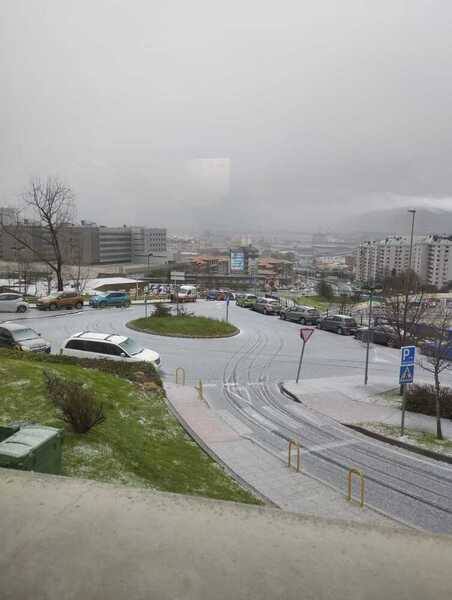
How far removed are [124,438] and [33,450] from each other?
2962 mm

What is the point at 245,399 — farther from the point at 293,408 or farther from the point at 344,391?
the point at 344,391

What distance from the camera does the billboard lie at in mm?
110000

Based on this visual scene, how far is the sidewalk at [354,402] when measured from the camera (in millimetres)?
10938

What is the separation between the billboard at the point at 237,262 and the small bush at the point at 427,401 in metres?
97.9

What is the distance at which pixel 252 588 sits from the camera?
8.21ft

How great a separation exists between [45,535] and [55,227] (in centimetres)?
3310

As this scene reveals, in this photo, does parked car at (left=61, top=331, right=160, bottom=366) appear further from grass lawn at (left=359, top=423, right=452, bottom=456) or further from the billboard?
the billboard

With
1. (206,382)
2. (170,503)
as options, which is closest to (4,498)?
(170,503)

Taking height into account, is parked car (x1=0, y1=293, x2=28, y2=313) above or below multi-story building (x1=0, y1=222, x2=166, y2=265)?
below

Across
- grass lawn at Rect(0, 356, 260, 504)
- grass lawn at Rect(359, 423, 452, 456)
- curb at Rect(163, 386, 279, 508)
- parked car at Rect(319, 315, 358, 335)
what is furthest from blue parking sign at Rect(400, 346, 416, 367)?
parked car at Rect(319, 315, 358, 335)

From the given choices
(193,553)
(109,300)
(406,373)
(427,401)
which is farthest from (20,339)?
(109,300)

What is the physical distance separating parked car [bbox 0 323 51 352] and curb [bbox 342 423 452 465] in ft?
32.5

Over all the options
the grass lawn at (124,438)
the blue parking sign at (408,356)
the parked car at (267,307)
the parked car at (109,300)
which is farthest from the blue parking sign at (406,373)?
the parked car at (109,300)

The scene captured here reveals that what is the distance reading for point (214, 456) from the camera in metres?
8.15
